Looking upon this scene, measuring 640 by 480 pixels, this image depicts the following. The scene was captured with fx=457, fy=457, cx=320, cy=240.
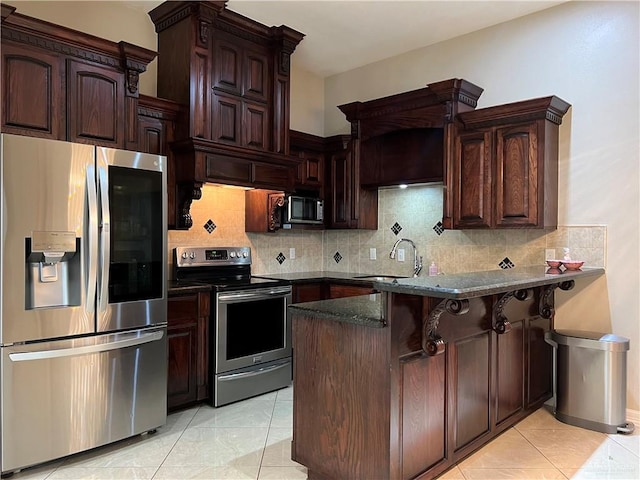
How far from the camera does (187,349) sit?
10.7 feet

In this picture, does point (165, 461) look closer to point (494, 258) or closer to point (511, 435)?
point (511, 435)

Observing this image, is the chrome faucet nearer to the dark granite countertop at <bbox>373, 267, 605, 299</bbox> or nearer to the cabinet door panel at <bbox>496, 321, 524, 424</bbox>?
the cabinet door panel at <bbox>496, 321, 524, 424</bbox>

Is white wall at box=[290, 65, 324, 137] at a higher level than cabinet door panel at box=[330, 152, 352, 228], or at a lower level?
higher

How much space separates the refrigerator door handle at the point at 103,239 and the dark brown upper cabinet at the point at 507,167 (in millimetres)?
2520

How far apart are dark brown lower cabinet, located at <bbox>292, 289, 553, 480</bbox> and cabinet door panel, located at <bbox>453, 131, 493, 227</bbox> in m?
1.02

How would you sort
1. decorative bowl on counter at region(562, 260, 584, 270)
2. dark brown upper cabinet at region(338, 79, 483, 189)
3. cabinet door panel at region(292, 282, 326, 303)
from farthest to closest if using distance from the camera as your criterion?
1. cabinet door panel at region(292, 282, 326, 303)
2. dark brown upper cabinet at region(338, 79, 483, 189)
3. decorative bowl on counter at region(562, 260, 584, 270)

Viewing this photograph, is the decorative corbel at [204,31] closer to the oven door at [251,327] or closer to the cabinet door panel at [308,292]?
the oven door at [251,327]

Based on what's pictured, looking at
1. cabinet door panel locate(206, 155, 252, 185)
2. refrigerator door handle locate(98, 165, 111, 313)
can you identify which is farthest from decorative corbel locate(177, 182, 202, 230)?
refrigerator door handle locate(98, 165, 111, 313)

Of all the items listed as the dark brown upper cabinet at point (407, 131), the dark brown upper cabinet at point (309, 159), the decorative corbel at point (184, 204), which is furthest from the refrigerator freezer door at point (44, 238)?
the dark brown upper cabinet at point (407, 131)

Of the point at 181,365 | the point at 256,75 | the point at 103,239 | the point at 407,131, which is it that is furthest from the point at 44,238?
the point at 407,131

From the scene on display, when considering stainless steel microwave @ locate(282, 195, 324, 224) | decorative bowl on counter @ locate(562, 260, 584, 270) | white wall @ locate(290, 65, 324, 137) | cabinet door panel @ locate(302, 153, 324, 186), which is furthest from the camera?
white wall @ locate(290, 65, 324, 137)

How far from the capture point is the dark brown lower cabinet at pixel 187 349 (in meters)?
3.19

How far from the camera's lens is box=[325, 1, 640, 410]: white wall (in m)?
3.15

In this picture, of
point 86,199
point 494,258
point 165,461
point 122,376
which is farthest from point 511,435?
point 86,199
